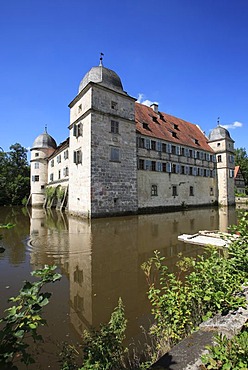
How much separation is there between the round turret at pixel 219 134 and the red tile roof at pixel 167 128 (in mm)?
1091

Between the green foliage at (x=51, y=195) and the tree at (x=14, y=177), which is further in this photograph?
the tree at (x=14, y=177)

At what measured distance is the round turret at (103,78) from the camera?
18641 millimetres

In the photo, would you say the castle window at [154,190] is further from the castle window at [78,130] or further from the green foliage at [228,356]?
the green foliage at [228,356]

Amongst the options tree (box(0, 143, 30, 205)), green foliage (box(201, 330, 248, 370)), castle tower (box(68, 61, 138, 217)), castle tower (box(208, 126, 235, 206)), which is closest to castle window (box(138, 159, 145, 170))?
castle tower (box(68, 61, 138, 217))

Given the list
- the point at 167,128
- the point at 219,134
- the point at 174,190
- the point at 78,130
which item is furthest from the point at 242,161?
the point at 78,130

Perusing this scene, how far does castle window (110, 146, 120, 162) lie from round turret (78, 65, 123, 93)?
5.27 meters

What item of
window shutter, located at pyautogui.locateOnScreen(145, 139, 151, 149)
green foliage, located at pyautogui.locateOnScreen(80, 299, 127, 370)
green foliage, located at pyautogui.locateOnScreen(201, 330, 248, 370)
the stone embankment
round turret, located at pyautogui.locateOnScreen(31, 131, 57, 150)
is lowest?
green foliage, located at pyautogui.locateOnScreen(80, 299, 127, 370)

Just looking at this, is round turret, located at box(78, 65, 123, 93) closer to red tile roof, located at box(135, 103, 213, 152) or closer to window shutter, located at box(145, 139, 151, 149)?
red tile roof, located at box(135, 103, 213, 152)

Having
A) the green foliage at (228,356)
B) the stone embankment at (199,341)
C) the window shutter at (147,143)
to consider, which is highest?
the window shutter at (147,143)

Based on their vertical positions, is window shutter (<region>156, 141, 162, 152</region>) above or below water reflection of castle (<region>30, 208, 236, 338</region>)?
above

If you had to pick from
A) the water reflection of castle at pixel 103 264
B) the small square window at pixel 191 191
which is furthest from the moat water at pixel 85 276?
the small square window at pixel 191 191

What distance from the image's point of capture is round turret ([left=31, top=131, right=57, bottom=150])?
34.4m

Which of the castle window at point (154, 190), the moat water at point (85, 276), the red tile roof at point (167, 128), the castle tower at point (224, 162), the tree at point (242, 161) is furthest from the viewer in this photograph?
the tree at point (242, 161)

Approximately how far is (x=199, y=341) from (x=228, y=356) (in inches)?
13.9
